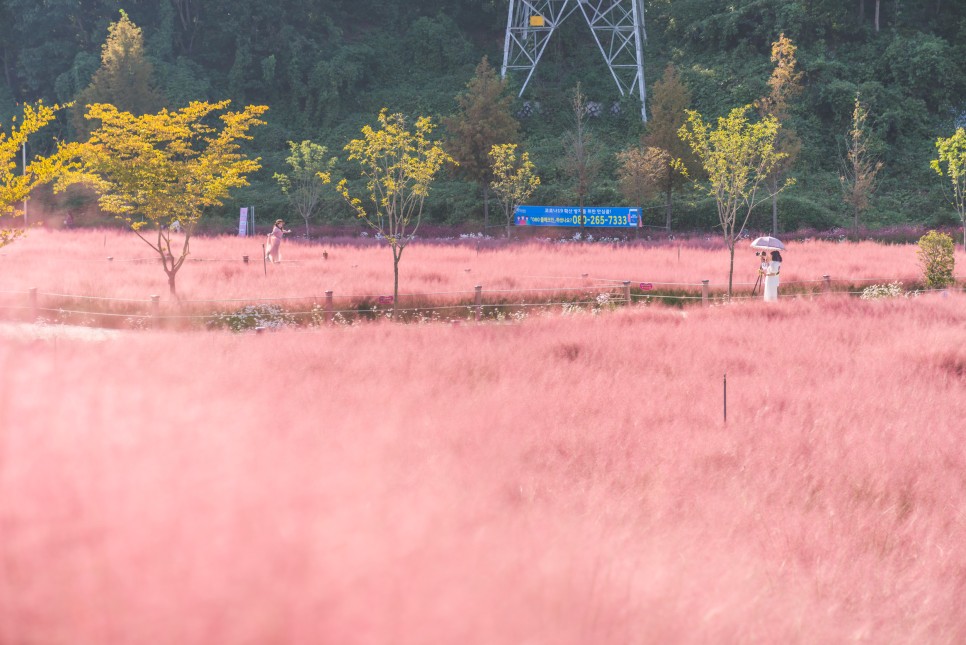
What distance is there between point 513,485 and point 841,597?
9.42 feet

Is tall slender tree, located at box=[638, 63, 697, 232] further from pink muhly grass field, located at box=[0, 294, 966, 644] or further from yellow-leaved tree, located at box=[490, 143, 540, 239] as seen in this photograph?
pink muhly grass field, located at box=[0, 294, 966, 644]

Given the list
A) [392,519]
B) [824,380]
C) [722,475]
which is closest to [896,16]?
[824,380]

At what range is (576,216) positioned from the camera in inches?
1610

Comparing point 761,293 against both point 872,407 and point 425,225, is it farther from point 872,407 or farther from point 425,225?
point 425,225

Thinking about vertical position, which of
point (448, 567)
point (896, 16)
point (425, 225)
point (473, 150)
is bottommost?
point (448, 567)

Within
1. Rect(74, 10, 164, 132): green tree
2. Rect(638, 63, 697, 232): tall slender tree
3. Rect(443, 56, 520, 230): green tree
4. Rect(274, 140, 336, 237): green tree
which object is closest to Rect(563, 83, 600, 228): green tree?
Rect(638, 63, 697, 232): tall slender tree

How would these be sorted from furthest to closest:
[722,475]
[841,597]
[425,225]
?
[425,225]
[722,475]
[841,597]

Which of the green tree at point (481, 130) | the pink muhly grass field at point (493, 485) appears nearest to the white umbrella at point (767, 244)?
the pink muhly grass field at point (493, 485)

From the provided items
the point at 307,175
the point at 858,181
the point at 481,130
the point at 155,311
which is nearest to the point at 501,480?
the point at 155,311

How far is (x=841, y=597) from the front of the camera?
624cm

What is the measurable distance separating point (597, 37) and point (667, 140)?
2036cm

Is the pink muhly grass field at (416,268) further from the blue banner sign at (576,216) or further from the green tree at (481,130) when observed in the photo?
the green tree at (481,130)

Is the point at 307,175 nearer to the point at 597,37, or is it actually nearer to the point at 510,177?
the point at 510,177

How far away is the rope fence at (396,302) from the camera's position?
59.3 ft
